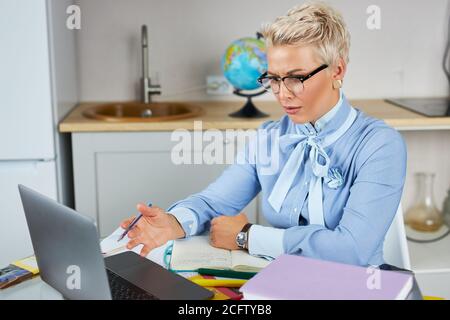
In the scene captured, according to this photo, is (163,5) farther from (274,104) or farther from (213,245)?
(213,245)

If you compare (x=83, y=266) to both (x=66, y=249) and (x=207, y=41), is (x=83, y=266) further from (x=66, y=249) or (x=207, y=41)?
(x=207, y=41)

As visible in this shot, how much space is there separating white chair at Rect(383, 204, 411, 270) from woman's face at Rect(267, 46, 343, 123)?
33 cm

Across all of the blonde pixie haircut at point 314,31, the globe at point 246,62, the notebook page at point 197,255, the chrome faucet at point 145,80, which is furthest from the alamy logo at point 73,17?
the notebook page at point 197,255

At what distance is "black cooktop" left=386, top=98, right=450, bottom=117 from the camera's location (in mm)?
2623

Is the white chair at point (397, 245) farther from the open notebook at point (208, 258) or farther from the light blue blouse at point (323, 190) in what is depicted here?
the open notebook at point (208, 258)

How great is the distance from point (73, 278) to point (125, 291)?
98 millimetres

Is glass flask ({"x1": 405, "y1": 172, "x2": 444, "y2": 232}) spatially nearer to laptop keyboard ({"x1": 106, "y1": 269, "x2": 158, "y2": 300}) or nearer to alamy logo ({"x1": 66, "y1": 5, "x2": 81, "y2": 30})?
alamy logo ({"x1": 66, "y1": 5, "x2": 81, "y2": 30})

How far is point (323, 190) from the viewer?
1523mm

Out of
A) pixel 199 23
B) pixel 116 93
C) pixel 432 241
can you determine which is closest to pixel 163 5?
pixel 199 23

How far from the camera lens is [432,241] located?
9.57 feet

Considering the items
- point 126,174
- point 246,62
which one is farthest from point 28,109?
point 246,62

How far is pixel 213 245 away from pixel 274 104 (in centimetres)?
161

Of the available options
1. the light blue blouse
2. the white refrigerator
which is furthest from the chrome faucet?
the light blue blouse

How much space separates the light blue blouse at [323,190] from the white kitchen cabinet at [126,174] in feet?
2.79
